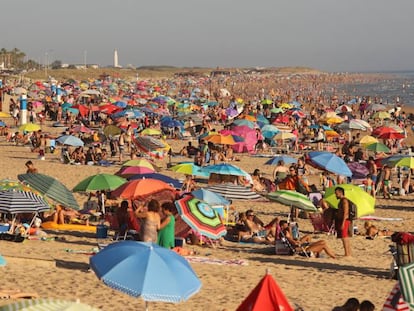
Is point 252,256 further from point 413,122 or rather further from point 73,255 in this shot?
point 413,122

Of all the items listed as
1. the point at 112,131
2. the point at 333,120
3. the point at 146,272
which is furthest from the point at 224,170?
the point at 333,120

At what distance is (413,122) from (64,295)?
34.3 m

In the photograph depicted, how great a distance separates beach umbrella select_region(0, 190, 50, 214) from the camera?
35.4ft

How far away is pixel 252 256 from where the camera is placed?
1135cm


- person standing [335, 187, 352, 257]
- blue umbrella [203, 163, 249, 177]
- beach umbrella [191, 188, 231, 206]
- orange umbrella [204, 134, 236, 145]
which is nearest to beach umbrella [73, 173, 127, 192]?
beach umbrella [191, 188, 231, 206]

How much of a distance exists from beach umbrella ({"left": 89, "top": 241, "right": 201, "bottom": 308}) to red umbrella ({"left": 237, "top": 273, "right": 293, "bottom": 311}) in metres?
0.61

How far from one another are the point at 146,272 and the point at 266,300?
101cm

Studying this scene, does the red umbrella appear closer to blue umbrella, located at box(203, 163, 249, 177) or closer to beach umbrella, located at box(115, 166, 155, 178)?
beach umbrella, located at box(115, 166, 155, 178)

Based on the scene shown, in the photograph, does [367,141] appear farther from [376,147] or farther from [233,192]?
[233,192]

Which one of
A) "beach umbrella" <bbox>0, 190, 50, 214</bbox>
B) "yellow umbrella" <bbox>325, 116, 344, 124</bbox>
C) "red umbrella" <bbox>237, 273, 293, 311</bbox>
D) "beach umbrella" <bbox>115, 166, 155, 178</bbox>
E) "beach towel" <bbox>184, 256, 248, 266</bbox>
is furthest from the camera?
"yellow umbrella" <bbox>325, 116, 344, 124</bbox>

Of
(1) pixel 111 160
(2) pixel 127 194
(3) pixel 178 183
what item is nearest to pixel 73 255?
(2) pixel 127 194

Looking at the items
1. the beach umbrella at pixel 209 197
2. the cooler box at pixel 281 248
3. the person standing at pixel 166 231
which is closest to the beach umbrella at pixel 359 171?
the beach umbrella at pixel 209 197

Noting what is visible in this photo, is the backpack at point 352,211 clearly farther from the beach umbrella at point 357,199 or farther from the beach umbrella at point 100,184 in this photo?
the beach umbrella at point 100,184

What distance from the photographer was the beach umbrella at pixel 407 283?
19.0 feet
